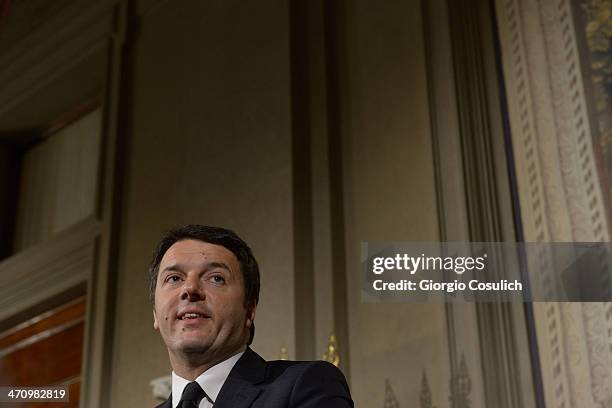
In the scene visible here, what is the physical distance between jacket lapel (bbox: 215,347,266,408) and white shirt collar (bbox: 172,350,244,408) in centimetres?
3

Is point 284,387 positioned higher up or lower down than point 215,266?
lower down

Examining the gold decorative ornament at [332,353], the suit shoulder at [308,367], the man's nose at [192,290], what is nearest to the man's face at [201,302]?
the man's nose at [192,290]

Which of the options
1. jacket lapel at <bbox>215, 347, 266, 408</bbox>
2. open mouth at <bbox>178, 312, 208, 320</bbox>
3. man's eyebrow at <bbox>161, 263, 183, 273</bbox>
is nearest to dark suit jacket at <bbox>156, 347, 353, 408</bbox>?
jacket lapel at <bbox>215, 347, 266, 408</bbox>

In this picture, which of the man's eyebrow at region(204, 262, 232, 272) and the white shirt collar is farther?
the man's eyebrow at region(204, 262, 232, 272)

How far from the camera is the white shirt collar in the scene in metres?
2.14

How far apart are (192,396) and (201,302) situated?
0.70 feet

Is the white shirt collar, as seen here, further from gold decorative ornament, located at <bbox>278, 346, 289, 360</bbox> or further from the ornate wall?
gold decorative ornament, located at <bbox>278, 346, 289, 360</bbox>

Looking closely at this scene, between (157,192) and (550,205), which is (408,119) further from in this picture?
(157,192)

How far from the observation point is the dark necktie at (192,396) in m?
2.10

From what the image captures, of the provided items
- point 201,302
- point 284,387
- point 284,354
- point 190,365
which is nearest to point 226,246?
point 201,302

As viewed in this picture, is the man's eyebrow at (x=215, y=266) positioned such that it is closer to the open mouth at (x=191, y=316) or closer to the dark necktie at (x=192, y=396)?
the open mouth at (x=191, y=316)

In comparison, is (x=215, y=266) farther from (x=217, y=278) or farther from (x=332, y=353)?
(x=332, y=353)

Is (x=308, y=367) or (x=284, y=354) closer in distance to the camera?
(x=308, y=367)

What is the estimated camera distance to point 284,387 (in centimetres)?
205
